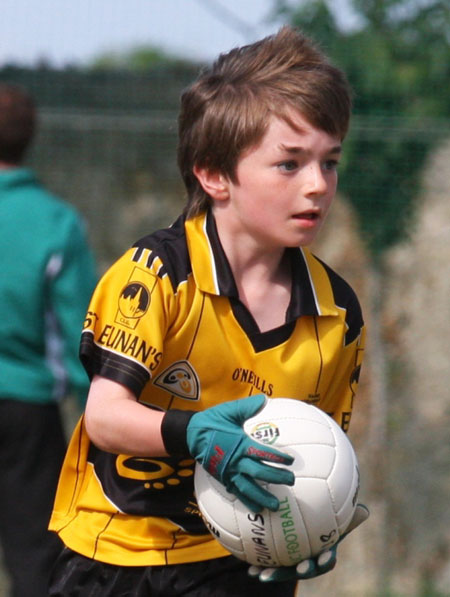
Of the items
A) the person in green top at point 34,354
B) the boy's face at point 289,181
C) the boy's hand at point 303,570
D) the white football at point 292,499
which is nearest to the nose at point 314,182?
the boy's face at point 289,181

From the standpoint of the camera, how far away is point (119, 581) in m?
2.97

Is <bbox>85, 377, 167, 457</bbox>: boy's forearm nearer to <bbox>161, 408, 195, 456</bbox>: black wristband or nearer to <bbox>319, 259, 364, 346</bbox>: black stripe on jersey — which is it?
<bbox>161, 408, 195, 456</bbox>: black wristband

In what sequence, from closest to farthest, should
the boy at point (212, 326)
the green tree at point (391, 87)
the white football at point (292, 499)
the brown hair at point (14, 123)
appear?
the white football at point (292, 499) → the boy at point (212, 326) → the brown hair at point (14, 123) → the green tree at point (391, 87)

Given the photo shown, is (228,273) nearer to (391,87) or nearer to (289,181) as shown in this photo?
(289,181)

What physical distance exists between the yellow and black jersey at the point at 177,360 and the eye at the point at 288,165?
272 millimetres

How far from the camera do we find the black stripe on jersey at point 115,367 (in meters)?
2.72

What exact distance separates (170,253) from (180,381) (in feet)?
1.00

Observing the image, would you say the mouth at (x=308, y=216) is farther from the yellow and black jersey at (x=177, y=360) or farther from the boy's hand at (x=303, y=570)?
the boy's hand at (x=303, y=570)

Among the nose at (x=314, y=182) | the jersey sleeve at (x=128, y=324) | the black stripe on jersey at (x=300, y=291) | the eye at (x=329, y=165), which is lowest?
the jersey sleeve at (x=128, y=324)

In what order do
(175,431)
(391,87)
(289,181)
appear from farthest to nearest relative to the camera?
(391,87) < (289,181) < (175,431)

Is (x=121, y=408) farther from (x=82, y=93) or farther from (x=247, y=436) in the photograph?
(x=82, y=93)

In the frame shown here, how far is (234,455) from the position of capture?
2.51 metres

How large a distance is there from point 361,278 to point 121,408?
9.82 ft

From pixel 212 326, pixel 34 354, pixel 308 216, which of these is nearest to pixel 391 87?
pixel 34 354
